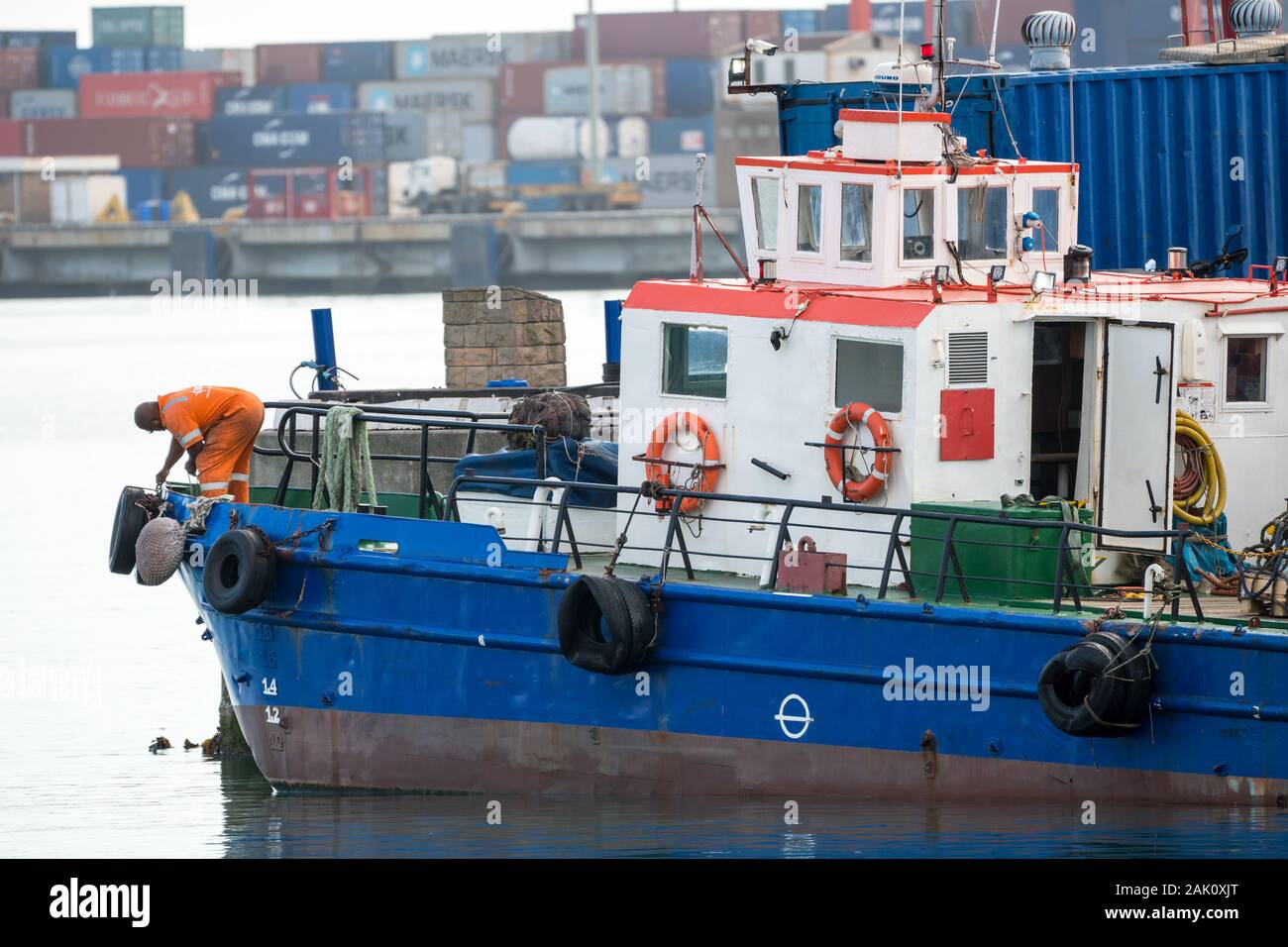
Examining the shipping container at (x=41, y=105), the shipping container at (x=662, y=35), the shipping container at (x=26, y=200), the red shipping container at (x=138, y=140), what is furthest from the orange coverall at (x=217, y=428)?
the shipping container at (x=41, y=105)

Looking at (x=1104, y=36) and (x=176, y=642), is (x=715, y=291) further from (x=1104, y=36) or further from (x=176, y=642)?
(x=1104, y=36)

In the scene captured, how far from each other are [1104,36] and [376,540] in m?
36.9

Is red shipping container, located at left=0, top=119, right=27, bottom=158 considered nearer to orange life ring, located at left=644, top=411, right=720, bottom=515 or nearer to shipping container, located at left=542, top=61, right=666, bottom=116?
shipping container, located at left=542, top=61, right=666, bottom=116

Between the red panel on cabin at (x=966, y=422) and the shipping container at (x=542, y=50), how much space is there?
314ft

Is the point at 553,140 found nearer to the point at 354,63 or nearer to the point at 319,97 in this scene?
the point at 319,97

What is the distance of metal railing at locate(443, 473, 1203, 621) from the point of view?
36.5 ft

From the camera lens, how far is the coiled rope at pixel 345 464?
13.6 meters

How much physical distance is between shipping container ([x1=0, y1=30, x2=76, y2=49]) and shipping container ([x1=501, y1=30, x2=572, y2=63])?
24.1m

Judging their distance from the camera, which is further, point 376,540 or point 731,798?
point 376,540

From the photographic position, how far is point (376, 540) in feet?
43.0

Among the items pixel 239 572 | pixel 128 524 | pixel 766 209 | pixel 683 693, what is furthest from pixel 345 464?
pixel 766 209

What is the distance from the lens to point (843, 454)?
475 inches

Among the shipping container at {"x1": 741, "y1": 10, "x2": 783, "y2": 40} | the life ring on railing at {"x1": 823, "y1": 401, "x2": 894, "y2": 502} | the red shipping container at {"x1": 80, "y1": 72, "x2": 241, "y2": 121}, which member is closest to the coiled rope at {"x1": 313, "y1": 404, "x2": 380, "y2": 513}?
the life ring on railing at {"x1": 823, "y1": 401, "x2": 894, "y2": 502}
